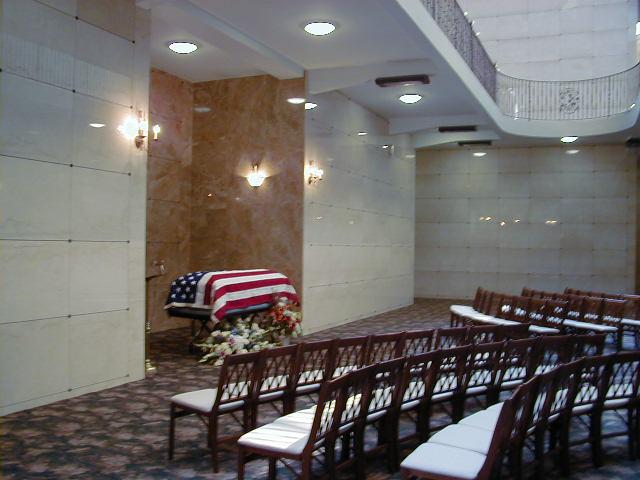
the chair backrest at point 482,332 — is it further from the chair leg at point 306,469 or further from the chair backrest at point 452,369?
the chair leg at point 306,469

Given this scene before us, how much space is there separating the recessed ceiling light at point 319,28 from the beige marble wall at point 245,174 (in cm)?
201

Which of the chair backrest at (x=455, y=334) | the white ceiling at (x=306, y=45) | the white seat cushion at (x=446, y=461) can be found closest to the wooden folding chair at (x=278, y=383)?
the white seat cushion at (x=446, y=461)

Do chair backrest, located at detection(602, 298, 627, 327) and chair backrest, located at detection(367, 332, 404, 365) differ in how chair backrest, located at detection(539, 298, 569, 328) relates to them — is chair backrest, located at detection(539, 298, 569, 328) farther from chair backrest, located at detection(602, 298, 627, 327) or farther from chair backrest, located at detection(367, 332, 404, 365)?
chair backrest, located at detection(367, 332, 404, 365)

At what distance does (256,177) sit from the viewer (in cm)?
1130

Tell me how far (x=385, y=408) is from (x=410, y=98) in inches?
367

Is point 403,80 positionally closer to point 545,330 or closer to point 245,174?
point 245,174

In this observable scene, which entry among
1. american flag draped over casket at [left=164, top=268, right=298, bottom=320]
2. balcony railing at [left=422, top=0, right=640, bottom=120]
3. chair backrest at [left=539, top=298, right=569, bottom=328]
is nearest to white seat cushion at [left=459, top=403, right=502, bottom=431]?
american flag draped over casket at [left=164, top=268, right=298, bottom=320]

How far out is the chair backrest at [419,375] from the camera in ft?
14.6

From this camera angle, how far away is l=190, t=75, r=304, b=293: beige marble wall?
36.4 ft

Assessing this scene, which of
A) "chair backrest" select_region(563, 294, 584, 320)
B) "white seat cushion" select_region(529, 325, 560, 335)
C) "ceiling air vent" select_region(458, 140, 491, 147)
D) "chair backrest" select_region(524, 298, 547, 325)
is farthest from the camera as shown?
"ceiling air vent" select_region(458, 140, 491, 147)

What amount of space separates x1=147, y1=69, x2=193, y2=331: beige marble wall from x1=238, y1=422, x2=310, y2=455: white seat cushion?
7355mm

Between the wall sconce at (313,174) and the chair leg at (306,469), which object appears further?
the wall sconce at (313,174)

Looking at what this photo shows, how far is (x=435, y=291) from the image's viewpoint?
18.9 meters

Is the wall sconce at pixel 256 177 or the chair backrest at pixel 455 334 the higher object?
the wall sconce at pixel 256 177
